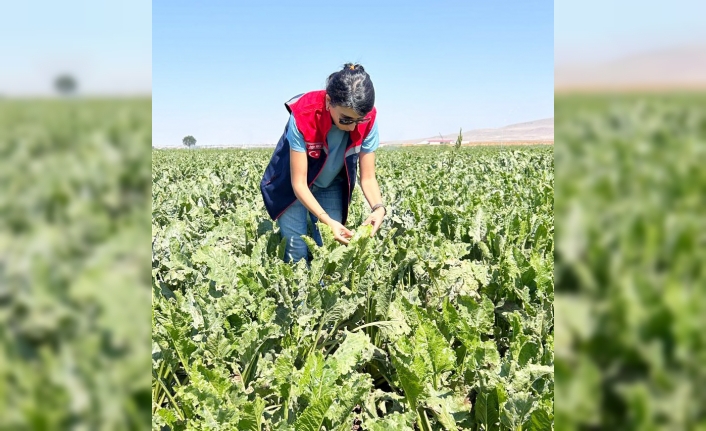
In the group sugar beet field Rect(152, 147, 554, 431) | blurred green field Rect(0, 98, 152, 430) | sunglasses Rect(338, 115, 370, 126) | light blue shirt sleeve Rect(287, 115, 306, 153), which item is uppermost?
sunglasses Rect(338, 115, 370, 126)

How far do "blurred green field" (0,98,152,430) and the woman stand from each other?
7.66 ft

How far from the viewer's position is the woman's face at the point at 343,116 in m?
2.79

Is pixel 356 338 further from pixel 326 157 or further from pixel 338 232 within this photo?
pixel 326 157

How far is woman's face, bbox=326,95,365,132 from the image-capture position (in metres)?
2.79

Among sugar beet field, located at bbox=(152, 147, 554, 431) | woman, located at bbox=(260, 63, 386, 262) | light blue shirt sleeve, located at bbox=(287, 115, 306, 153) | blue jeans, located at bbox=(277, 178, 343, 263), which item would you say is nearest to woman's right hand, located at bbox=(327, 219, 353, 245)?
woman, located at bbox=(260, 63, 386, 262)

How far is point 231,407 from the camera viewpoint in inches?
66.8

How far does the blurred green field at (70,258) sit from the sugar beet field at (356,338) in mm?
1267

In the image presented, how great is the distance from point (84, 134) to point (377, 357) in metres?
2.49

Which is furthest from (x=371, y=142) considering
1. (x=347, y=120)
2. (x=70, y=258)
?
(x=70, y=258)

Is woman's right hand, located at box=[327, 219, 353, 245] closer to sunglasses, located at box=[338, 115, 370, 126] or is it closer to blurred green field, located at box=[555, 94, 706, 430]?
sunglasses, located at box=[338, 115, 370, 126]

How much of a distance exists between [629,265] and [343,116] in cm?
257

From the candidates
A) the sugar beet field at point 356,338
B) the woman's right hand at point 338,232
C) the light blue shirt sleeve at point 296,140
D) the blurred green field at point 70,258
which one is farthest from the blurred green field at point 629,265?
the light blue shirt sleeve at point 296,140

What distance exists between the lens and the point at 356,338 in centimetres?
215

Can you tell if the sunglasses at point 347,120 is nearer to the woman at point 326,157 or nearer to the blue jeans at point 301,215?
the woman at point 326,157
